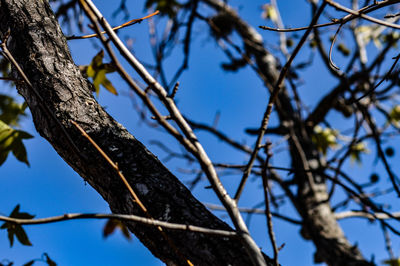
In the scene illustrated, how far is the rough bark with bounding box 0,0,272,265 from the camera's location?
0.82 meters

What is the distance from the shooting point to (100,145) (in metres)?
0.93

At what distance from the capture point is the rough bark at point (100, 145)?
82 cm

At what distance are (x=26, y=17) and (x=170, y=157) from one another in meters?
2.78

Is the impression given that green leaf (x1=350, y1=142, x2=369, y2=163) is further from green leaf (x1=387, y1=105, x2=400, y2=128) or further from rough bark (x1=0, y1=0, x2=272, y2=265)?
rough bark (x1=0, y1=0, x2=272, y2=265)

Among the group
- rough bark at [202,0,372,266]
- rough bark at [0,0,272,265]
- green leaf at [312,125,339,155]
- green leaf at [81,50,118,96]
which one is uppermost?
green leaf at [312,125,339,155]

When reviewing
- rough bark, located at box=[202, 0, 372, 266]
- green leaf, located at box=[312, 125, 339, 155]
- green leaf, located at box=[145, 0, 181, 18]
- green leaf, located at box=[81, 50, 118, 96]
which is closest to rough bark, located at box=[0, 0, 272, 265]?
green leaf, located at box=[81, 50, 118, 96]

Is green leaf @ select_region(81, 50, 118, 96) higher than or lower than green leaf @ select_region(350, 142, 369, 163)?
lower

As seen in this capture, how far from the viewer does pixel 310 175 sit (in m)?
2.92

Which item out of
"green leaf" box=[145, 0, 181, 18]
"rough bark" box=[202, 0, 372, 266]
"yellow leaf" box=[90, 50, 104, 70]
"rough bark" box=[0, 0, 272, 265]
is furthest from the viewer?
"green leaf" box=[145, 0, 181, 18]

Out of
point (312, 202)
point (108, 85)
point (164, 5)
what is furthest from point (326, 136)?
point (108, 85)

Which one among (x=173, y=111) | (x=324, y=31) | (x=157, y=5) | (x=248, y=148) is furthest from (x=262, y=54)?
(x=173, y=111)

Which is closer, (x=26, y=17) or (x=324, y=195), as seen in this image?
(x=26, y=17)

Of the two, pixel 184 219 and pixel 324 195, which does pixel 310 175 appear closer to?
pixel 324 195

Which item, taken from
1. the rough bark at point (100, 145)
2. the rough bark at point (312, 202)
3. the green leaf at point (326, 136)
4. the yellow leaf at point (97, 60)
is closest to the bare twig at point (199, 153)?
the rough bark at point (100, 145)
